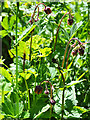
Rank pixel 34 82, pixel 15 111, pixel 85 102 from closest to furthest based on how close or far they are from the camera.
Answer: pixel 15 111 → pixel 34 82 → pixel 85 102

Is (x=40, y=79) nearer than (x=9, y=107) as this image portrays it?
No

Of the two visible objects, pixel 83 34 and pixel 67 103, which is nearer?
pixel 67 103

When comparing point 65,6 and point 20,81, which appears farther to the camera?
point 65,6

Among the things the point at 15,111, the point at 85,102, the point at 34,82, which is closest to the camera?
the point at 15,111

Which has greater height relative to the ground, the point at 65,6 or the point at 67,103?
the point at 65,6

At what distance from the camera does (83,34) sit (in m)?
1.16

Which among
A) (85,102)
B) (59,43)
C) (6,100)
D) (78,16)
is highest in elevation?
(78,16)

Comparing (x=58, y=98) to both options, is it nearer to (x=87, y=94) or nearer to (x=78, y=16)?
(x=87, y=94)

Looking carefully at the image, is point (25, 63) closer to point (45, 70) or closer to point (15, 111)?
point (45, 70)

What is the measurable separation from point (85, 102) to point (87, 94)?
1.7 inches

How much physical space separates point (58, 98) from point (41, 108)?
0.08 metres

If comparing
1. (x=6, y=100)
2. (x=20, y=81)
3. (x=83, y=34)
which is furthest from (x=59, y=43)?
(x=6, y=100)

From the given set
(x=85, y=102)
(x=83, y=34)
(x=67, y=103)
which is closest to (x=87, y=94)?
(x=85, y=102)

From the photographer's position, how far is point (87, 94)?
1073mm
